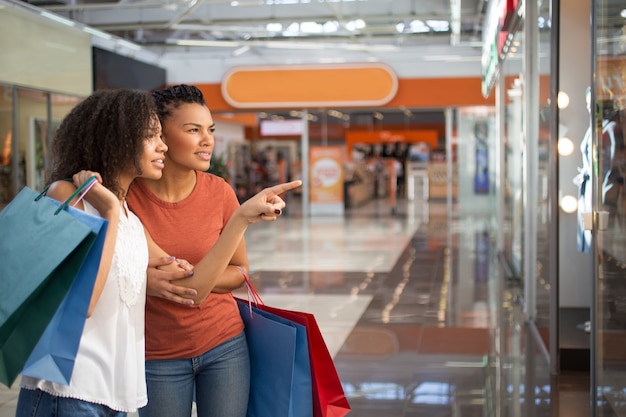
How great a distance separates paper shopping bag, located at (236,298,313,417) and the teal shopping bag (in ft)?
2.11

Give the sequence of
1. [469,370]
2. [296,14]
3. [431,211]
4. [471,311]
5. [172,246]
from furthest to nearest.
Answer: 1. [431,211]
2. [296,14]
3. [471,311]
4. [469,370]
5. [172,246]

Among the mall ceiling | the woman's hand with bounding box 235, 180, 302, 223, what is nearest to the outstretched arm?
the woman's hand with bounding box 235, 180, 302, 223

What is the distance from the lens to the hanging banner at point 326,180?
20641 millimetres

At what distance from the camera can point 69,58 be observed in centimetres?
1141

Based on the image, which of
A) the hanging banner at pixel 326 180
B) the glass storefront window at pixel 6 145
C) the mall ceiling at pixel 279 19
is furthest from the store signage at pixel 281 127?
the glass storefront window at pixel 6 145

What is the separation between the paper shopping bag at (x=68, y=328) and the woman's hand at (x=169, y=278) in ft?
1.01

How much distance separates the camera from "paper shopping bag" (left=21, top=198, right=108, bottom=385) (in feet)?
5.37

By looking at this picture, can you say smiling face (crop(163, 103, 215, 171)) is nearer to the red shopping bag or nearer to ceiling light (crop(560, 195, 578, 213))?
the red shopping bag

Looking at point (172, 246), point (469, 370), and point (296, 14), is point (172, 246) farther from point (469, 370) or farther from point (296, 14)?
point (296, 14)

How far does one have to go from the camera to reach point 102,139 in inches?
73.6

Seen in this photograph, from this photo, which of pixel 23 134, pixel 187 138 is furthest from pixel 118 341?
pixel 23 134

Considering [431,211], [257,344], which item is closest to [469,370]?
[257,344]

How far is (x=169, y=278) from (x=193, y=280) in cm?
7

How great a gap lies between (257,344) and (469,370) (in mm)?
3223
